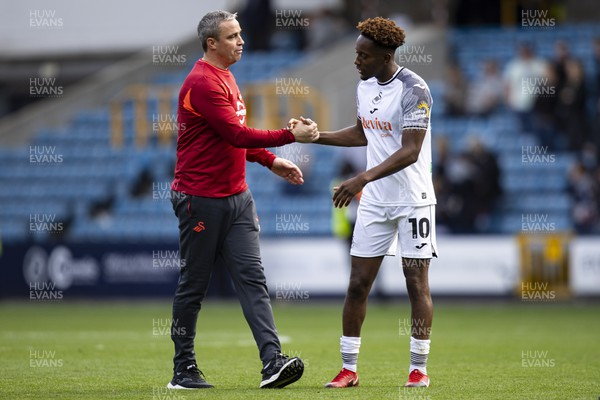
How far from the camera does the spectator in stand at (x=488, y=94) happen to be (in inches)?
870

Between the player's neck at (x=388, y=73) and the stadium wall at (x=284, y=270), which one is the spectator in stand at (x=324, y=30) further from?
the player's neck at (x=388, y=73)

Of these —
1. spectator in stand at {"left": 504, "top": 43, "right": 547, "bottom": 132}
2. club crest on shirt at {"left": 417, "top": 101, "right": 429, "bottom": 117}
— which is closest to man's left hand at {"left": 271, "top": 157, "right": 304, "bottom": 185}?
club crest on shirt at {"left": 417, "top": 101, "right": 429, "bottom": 117}

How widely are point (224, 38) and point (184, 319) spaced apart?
2.01m

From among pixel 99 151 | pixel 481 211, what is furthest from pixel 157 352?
pixel 99 151

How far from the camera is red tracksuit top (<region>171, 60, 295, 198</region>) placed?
25.9ft

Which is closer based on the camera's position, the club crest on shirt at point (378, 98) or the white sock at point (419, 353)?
the white sock at point (419, 353)

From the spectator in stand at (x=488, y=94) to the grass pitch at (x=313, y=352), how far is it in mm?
5398

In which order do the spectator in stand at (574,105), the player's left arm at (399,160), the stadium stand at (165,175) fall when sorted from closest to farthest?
the player's left arm at (399,160) → the spectator in stand at (574,105) → the stadium stand at (165,175)

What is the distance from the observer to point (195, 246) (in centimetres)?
806

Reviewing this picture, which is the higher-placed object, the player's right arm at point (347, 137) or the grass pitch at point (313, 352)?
the player's right arm at point (347, 137)

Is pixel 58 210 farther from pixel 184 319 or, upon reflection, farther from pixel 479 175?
pixel 184 319

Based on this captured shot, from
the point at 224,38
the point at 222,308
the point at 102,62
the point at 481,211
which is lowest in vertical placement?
the point at 222,308

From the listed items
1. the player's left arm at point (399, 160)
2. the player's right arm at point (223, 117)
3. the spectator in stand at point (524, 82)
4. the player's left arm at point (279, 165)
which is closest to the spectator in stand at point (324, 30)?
the spectator in stand at point (524, 82)

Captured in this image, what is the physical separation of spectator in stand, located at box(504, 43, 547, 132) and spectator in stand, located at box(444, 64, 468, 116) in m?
0.86
